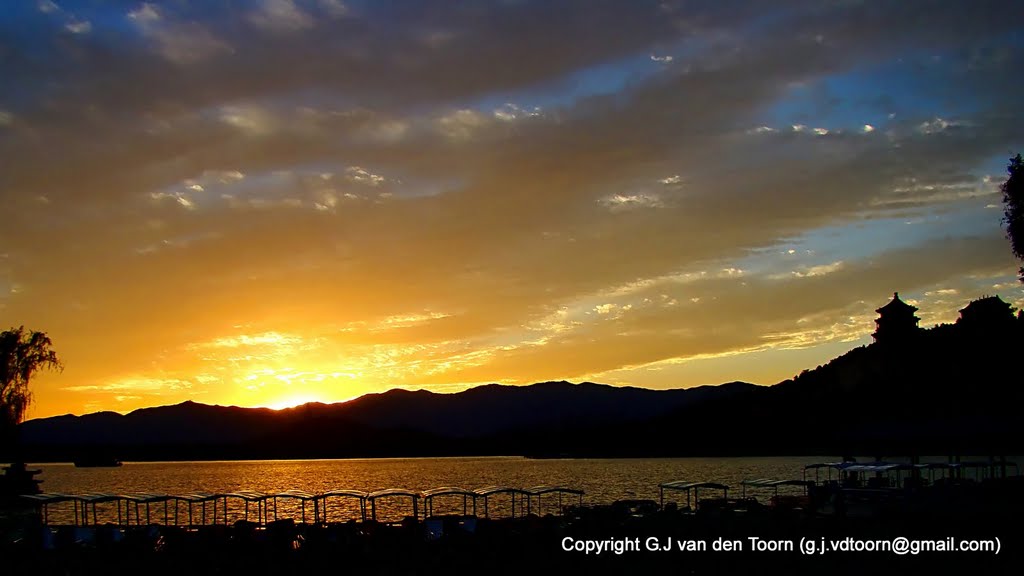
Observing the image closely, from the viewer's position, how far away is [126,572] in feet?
110

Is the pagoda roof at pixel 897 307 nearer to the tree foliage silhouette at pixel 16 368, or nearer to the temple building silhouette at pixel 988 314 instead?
the temple building silhouette at pixel 988 314

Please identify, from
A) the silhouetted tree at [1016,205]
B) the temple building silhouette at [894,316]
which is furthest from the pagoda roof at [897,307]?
the silhouetted tree at [1016,205]

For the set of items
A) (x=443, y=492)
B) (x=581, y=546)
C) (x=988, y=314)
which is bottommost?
(x=581, y=546)

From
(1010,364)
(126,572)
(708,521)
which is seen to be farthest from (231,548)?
(1010,364)

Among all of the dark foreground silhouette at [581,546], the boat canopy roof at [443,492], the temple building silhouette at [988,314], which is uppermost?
the temple building silhouette at [988,314]

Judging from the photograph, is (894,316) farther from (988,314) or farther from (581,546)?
(581,546)

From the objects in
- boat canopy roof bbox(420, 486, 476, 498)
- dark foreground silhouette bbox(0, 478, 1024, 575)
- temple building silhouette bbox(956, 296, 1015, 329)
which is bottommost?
dark foreground silhouette bbox(0, 478, 1024, 575)

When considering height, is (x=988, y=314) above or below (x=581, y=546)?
above

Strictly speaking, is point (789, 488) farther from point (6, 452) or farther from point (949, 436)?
point (6, 452)

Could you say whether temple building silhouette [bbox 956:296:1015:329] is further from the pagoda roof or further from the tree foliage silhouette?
the tree foliage silhouette

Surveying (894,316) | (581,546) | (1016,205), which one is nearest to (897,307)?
(894,316)

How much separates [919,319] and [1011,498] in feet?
138

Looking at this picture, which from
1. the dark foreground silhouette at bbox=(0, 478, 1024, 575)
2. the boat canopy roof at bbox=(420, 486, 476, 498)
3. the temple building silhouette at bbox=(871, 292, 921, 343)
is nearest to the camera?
the dark foreground silhouette at bbox=(0, 478, 1024, 575)

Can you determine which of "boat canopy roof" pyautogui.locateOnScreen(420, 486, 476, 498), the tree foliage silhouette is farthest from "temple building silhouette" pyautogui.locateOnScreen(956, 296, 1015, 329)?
the tree foliage silhouette
